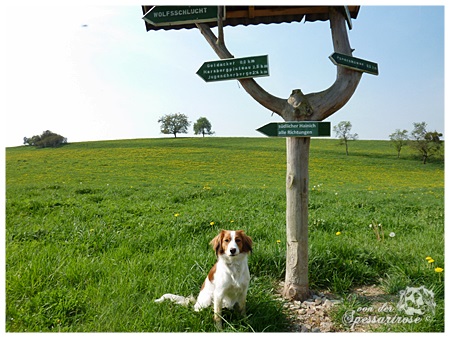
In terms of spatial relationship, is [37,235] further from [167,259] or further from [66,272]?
[167,259]

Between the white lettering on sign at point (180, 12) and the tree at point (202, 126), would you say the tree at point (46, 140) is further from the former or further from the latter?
the white lettering on sign at point (180, 12)

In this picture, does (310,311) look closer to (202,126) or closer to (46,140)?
(202,126)

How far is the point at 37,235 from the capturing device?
14.5 feet

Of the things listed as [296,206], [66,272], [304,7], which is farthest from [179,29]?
[66,272]

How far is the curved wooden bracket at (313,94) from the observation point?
9.69 ft

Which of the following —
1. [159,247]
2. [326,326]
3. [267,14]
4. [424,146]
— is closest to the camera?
[326,326]

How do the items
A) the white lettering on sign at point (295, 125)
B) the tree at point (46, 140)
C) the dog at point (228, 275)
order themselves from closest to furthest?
the dog at point (228, 275)
the white lettering on sign at point (295, 125)
the tree at point (46, 140)

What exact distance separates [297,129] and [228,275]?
1.42 meters

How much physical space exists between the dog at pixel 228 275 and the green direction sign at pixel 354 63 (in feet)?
6.07

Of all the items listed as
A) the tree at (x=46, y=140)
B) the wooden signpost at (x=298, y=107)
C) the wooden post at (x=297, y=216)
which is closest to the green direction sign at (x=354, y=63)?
the wooden signpost at (x=298, y=107)

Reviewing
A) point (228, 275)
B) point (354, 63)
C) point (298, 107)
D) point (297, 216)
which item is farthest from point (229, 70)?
point (228, 275)

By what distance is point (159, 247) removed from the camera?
13.2 feet
